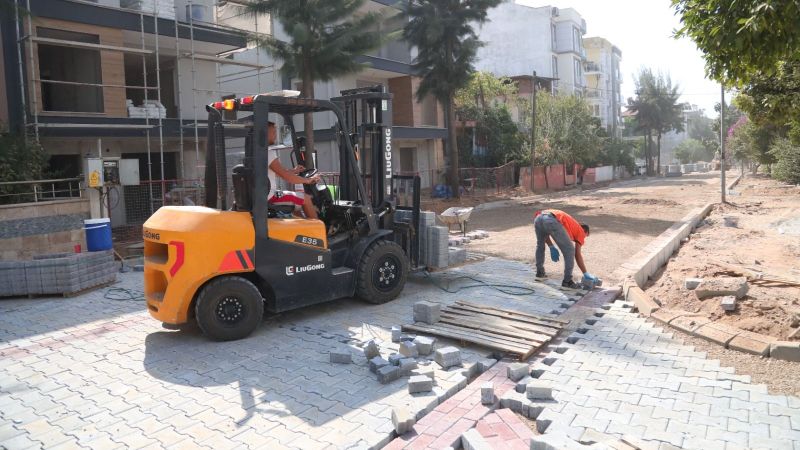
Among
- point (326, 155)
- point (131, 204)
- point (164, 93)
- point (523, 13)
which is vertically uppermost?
point (523, 13)

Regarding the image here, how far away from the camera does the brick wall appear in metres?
11.3

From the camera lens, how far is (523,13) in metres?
57.8

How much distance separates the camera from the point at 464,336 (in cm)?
661

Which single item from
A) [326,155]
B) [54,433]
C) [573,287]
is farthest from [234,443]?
[326,155]

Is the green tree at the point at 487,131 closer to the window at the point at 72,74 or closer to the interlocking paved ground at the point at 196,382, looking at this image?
the window at the point at 72,74

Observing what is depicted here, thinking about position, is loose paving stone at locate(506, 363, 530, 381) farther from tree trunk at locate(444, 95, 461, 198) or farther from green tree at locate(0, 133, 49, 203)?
tree trunk at locate(444, 95, 461, 198)

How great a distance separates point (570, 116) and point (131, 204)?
2973cm

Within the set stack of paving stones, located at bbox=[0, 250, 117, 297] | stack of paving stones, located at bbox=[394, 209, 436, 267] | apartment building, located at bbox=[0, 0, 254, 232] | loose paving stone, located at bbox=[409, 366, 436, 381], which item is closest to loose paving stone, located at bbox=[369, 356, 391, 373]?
loose paving stone, located at bbox=[409, 366, 436, 381]

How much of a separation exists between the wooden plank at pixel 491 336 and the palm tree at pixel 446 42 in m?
21.0

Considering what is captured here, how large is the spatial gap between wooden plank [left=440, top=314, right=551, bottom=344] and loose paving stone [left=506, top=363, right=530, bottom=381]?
0.82 metres

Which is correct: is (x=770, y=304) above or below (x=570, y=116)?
below

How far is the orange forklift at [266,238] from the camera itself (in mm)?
6488

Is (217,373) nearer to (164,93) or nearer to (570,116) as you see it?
(164,93)

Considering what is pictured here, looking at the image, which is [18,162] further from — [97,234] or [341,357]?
[341,357]
